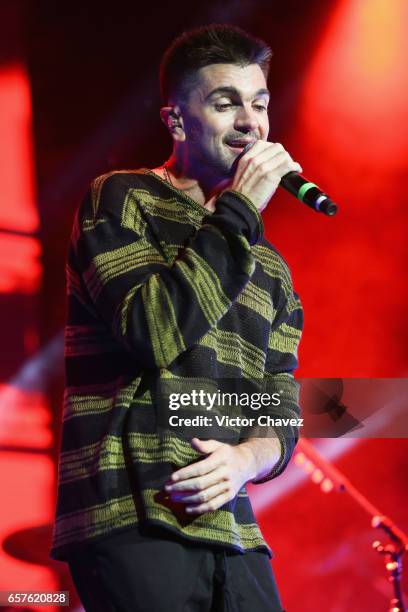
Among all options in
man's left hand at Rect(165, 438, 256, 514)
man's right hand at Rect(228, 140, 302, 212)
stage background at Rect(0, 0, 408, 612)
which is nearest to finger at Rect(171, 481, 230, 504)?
man's left hand at Rect(165, 438, 256, 514)

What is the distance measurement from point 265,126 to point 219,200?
327 millimetres

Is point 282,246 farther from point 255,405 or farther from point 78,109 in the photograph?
point 255,405

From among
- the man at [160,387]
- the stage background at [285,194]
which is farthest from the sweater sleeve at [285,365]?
the stage background at [285,194]

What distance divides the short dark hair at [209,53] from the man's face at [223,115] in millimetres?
17

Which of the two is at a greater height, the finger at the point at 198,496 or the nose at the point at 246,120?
the nose at the point at 246,120

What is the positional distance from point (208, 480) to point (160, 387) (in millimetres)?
165

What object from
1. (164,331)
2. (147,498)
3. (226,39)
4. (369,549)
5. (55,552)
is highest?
(226,39)

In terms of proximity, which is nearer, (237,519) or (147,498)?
(147,498)

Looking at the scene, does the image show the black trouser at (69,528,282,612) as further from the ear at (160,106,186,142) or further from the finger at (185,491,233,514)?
the ear at (160,106,186,142)

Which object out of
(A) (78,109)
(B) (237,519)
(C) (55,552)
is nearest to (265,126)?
(B) (237,519)

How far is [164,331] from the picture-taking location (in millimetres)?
1346

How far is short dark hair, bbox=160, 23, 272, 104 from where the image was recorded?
5.84 ft

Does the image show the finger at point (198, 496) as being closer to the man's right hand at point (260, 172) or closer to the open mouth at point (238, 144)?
the man's right hand at point (260, 172)

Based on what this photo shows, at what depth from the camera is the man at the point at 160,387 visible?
4.30 feet
